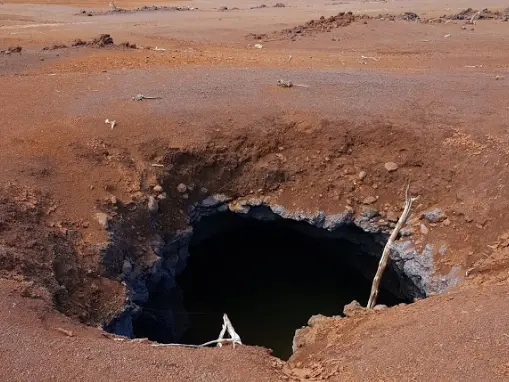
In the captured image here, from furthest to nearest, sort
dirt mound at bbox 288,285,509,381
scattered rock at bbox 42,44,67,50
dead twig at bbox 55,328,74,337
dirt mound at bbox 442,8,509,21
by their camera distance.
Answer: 1. dirt mound at bbox 442,8,509,21
2. scattered rock at bbox 42,44,67,50
3. dead twig at bbox 55,328,74,337
4. dirt mound at bbox 288,285,509,381

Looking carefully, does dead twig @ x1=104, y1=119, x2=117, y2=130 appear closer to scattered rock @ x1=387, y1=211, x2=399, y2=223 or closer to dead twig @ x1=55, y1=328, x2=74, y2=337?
dead twig @ x1=55, y1=328, x2=74, y2=337

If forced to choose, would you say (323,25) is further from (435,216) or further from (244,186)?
(435,216)

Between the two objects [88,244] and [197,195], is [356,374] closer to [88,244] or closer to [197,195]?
[88,244]

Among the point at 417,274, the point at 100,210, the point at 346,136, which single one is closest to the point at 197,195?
the point at 100,210

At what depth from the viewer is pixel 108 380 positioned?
607 cm

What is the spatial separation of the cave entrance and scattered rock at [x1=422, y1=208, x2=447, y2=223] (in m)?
1.23

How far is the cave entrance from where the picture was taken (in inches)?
501

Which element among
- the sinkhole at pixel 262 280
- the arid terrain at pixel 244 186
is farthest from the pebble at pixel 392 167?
the sinkhole at pixel 262 280

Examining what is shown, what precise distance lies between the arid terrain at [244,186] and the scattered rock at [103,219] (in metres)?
0.09

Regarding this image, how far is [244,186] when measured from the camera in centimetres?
1176

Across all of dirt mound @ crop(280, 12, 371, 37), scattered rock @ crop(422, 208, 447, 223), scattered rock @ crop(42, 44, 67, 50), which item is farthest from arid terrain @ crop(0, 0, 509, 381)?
dirt mound @ crop(280, 12, 371, 37)

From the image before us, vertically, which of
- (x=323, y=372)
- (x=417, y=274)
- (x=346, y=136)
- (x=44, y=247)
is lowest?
(x=417, y=274)

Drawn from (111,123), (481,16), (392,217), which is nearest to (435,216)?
(392,217)

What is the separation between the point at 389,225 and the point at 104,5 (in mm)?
32145
